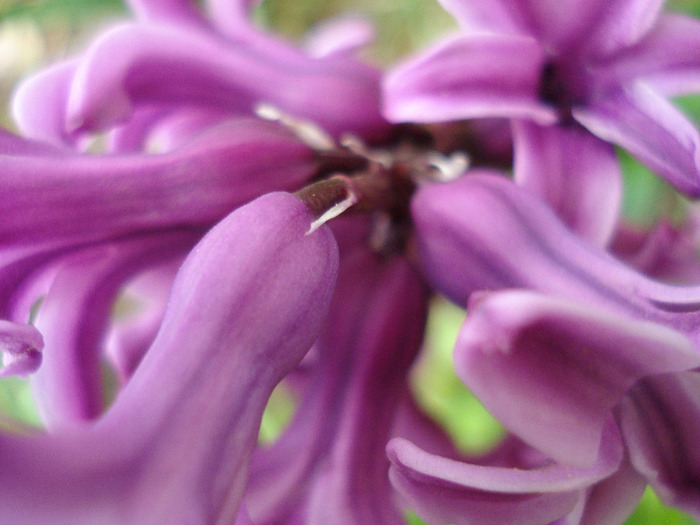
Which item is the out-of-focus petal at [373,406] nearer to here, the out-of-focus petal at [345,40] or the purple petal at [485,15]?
the purple petal at [485,15]

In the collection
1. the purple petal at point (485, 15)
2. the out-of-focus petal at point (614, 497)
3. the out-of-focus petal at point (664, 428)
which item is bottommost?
the out-of-focus petal at point (614, 497)

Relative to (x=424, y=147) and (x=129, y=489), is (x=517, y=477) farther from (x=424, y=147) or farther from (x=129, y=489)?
(x=424, y=147)

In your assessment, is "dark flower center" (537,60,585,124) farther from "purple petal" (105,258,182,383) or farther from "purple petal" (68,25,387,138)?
"purple petal" (105,258,182,383)

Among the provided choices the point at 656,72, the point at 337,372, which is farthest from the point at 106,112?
the point at 656,72

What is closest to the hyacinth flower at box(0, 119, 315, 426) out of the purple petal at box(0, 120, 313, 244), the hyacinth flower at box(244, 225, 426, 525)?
the purple petal at box(0, 120, 313, 244)

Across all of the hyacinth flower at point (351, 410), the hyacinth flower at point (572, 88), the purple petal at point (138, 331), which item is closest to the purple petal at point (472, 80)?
the hyacinth flower at point (572, 88)
